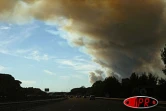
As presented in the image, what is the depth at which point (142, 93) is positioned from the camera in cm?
3425

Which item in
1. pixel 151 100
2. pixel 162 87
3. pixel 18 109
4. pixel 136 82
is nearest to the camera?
pixel 151 100

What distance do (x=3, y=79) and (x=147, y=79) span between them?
234ft

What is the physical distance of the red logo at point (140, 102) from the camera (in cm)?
1059

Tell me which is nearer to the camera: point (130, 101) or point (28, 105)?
point (130, 101)

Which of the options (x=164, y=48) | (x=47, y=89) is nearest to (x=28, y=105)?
(x=164, y=48)

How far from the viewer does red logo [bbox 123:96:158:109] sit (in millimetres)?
10589

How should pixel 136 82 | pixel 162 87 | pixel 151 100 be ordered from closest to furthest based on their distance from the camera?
pixel 151 100
pixel 162 87
pixel 136 82

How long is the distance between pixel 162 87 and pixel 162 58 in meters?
20.9

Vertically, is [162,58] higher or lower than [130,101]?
higher

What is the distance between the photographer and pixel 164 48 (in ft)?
388

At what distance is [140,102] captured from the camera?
36.5 ft

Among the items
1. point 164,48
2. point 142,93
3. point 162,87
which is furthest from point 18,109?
point 164,48

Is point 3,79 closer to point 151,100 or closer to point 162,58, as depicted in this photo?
point 162,58

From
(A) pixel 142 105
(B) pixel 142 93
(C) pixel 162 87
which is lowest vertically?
(A) pixel 142 105
